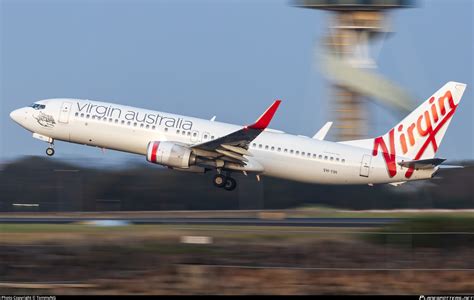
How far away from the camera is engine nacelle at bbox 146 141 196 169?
154 feet

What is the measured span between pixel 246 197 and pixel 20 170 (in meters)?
25.0

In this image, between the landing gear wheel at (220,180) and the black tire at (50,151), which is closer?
the landing gear wheel at (220,180)

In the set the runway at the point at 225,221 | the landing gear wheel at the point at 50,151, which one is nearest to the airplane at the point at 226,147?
the landing gear wheel at the point at 50,151

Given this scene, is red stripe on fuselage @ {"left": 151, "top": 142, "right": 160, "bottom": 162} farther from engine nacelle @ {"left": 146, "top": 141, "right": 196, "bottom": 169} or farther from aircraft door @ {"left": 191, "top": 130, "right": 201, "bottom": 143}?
aircraft door @ {"left": 191, "top": 130, "right": 201, "bottom": 143}

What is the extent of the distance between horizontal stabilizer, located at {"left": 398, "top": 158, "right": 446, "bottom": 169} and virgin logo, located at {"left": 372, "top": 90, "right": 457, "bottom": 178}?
1127 mm

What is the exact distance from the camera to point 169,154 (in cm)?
4697

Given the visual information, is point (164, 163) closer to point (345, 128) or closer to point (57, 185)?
point (57, 185)

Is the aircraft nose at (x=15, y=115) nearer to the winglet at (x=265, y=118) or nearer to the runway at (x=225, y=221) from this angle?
the runway at (x=225, y=221)

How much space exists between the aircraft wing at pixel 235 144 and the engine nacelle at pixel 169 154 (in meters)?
0.57

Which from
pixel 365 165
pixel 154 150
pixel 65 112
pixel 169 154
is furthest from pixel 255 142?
pixel 65 112

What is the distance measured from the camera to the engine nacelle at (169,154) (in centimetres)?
4700

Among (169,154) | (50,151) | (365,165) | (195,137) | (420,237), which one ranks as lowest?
(420,237)

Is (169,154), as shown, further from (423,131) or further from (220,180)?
(423,131)

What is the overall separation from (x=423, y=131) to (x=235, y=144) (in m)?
9.42
